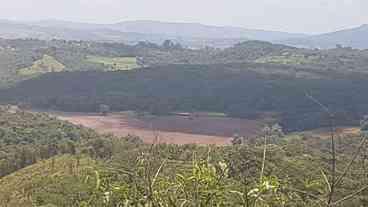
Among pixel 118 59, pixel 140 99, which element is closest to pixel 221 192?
pixel 140 99

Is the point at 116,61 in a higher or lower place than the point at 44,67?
higher

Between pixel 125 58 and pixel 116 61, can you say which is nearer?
pixel 116 61

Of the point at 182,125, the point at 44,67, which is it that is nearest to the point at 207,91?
the point at 182,125

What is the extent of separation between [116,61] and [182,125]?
1804 inches

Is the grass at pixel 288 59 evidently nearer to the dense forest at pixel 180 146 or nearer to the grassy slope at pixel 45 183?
the dense forest at pixel 180 146

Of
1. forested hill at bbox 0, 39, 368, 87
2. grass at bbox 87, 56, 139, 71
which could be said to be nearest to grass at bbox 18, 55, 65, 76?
forested hill at bbox 0, 39, 368, 87

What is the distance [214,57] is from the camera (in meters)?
118

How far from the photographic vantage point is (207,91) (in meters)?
79.2

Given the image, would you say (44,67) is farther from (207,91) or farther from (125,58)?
(207,91)

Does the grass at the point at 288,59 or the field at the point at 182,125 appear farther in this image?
the grass at the point at 288,59

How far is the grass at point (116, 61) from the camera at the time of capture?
98500mm

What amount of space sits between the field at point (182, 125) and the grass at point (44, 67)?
2064cm

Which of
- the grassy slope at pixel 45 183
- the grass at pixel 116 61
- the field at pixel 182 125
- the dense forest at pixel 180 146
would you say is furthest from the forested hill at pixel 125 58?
the grassy slope at pixel 45 183

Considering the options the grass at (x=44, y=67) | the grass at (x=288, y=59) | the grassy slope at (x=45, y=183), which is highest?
the grass at (x=288, y=59)
